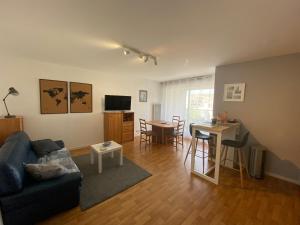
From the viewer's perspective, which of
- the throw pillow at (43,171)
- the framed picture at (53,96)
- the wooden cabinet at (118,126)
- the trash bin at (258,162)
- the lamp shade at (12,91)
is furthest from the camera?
the wooden cabinet at (118,126)

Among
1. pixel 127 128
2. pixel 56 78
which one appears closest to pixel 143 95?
pixel 127 128

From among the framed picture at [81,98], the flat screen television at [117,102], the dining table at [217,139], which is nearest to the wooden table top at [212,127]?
the dining table at [217,139]

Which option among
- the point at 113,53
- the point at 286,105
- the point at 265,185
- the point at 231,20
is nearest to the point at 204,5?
the point at 231,20

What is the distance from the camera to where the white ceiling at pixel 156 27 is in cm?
135

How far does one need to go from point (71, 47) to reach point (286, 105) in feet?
13.2

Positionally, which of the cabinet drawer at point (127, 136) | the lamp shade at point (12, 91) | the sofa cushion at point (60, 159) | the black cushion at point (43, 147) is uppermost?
the lamp shade at point (12, 91)

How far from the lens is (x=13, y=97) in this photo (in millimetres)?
3137

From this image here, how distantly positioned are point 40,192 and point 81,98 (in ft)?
9.49

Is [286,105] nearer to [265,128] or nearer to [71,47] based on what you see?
[265,128]

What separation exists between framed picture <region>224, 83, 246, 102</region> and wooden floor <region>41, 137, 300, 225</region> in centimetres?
161

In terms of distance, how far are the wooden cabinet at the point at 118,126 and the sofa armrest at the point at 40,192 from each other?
2.61 metres

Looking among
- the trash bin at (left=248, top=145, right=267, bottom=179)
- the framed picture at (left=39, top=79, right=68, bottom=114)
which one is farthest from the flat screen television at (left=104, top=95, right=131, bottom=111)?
the trash bin at (left=248, top=145, right=267, bottom=179)

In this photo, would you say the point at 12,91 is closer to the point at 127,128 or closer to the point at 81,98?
the point at 81,98

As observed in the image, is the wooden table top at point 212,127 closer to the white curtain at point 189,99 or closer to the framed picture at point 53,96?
the white curtain at point 189,99
